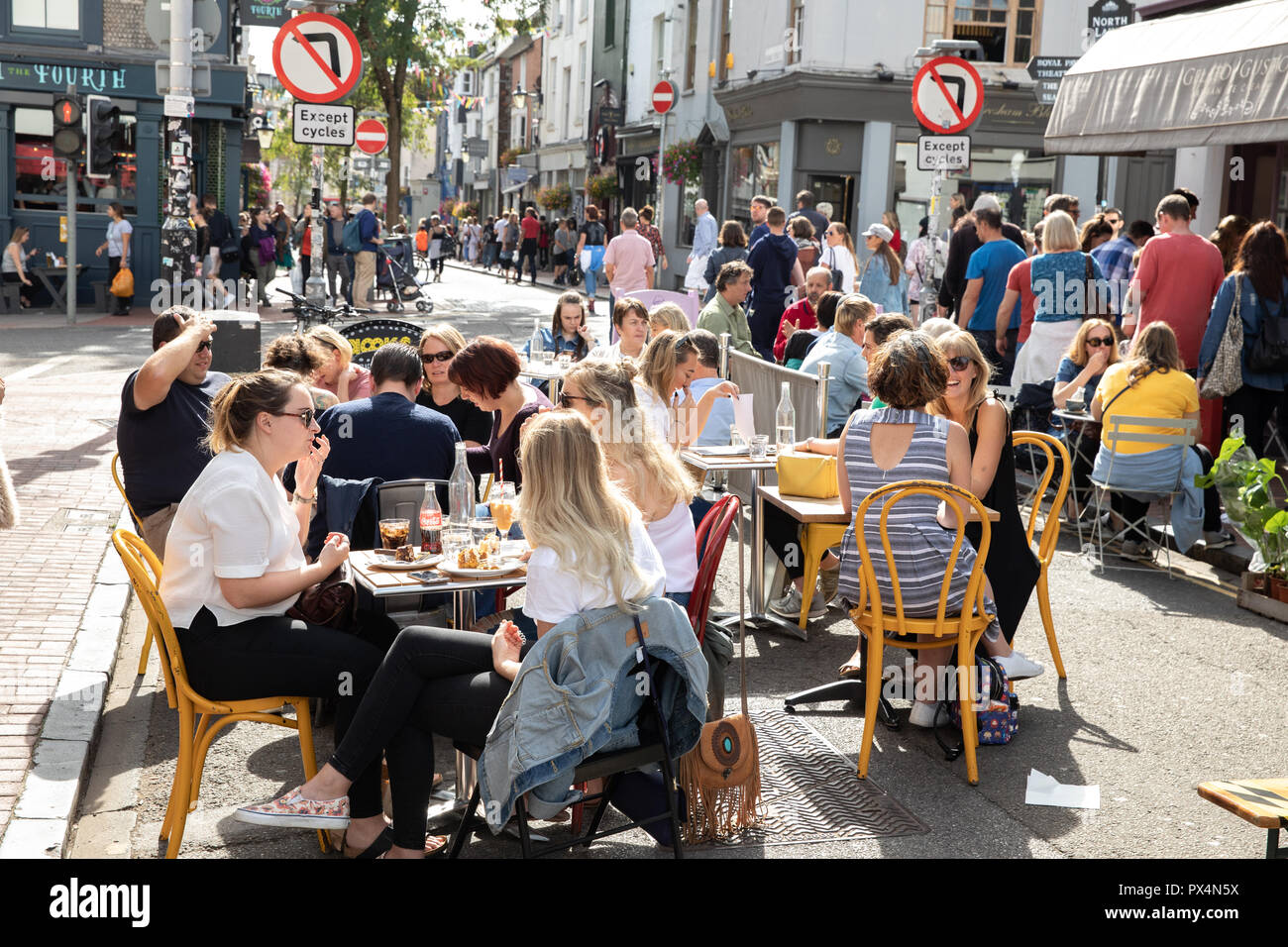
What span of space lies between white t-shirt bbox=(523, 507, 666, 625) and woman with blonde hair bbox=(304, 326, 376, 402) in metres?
3.09

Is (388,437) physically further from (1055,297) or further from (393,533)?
(1055,297)

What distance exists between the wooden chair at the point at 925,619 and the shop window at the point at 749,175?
21.4 metres

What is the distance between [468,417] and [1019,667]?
3096 mm

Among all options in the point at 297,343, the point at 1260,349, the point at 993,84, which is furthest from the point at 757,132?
the point at 297,343

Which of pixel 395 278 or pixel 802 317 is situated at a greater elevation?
pixel 802 317

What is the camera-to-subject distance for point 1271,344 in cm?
961

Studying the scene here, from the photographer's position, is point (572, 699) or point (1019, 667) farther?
point (1019, 667)

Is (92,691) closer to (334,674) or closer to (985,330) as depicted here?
(334,674)

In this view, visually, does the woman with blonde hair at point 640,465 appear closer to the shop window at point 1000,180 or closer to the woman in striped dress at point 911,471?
the woman in striped dress at point 911,471

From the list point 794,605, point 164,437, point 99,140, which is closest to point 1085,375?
point 794,605

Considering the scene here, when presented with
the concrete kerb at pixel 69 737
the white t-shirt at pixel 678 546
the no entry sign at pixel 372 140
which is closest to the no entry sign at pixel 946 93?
the concrete kerb at pixel 69 737

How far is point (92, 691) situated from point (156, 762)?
710 mm

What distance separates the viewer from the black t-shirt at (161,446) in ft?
19.2

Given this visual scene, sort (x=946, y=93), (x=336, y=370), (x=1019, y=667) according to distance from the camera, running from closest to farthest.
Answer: (x=1019, y=667), (x=336, y=370), (x=946, y=93)
